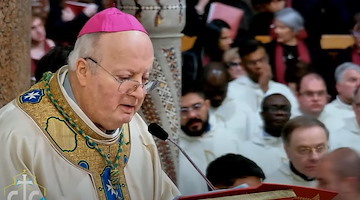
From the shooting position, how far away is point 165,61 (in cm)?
558

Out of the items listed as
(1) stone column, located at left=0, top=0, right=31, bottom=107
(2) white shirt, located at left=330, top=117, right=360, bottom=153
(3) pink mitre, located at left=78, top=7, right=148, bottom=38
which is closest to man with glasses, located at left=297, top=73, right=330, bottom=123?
(2) white shirt, located at left=330, top=117, right=360, bottom=153

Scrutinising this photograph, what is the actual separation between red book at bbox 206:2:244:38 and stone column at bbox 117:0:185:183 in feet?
6.50

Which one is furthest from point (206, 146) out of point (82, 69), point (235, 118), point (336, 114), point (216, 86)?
point (82, 69)

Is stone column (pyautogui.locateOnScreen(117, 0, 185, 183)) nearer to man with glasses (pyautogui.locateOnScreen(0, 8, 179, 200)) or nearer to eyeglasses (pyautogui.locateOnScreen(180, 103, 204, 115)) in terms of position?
eyeglasses (pyautogui.locateOnScreen(180, 103, 204, 115))

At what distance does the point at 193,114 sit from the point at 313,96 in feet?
2.99

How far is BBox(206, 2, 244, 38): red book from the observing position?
7.60 meters

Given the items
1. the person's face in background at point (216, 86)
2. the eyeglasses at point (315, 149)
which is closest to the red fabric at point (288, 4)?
the person's face in background at point (216, 86)

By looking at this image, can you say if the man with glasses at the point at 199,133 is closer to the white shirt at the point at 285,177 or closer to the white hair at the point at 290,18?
the white shirt at the point at 285,177

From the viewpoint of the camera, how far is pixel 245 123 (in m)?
7.12

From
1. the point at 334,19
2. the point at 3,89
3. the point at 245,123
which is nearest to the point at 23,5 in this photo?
the point at 3,89

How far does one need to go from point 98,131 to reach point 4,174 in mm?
440

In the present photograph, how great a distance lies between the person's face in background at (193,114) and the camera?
684 cm

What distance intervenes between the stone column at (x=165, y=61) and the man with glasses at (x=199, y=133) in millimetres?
1142

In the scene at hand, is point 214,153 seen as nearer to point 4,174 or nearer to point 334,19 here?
point 334,19
